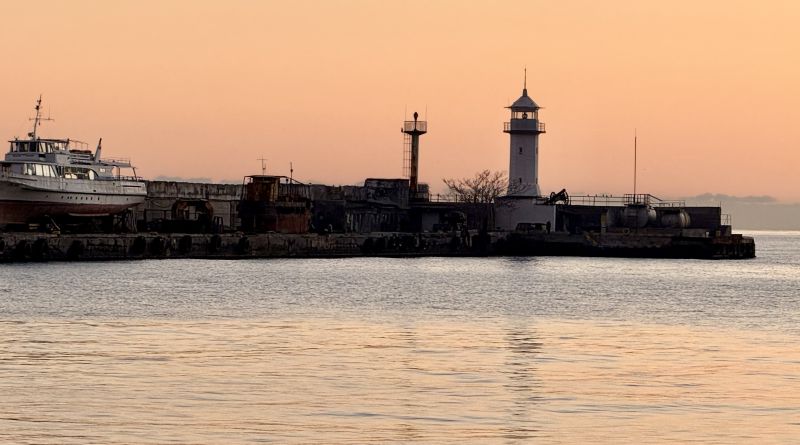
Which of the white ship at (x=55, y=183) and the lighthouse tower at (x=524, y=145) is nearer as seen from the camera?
the white ship at (x=55, y=183)

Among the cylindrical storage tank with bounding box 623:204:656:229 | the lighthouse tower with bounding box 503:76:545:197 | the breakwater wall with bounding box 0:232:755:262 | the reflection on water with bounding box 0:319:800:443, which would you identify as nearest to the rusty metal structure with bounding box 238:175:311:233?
the breakwater wall with bounding box 0:232:755:262

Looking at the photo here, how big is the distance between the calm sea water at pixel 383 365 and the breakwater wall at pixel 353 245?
37.8 feet

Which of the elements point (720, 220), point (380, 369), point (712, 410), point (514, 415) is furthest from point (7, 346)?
point (720, 220)

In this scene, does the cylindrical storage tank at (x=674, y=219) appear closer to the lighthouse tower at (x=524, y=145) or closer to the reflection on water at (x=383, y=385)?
the lighthouse tower at (x=524, y=145)

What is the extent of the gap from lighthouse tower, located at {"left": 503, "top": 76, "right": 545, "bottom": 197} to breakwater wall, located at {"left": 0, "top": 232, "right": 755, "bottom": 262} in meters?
4.20

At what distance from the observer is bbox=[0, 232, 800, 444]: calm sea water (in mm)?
22125

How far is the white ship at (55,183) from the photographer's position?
259ft

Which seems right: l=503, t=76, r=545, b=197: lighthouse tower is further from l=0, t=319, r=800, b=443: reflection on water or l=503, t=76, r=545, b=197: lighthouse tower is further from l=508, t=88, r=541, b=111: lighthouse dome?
l=0, t=319, r=800, b=443: reflection on water

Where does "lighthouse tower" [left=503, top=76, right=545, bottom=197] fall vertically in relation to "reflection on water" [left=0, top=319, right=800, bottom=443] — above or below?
above

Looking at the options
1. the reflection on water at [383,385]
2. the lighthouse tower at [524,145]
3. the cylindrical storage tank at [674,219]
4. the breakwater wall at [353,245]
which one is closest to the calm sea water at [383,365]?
the reflection on water at [383,385]

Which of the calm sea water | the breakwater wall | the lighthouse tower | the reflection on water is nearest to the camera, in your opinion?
the reflection on water

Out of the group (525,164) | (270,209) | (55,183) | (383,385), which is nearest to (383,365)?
(383,385)

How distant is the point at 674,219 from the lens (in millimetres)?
119938

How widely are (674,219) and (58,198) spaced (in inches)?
2282
